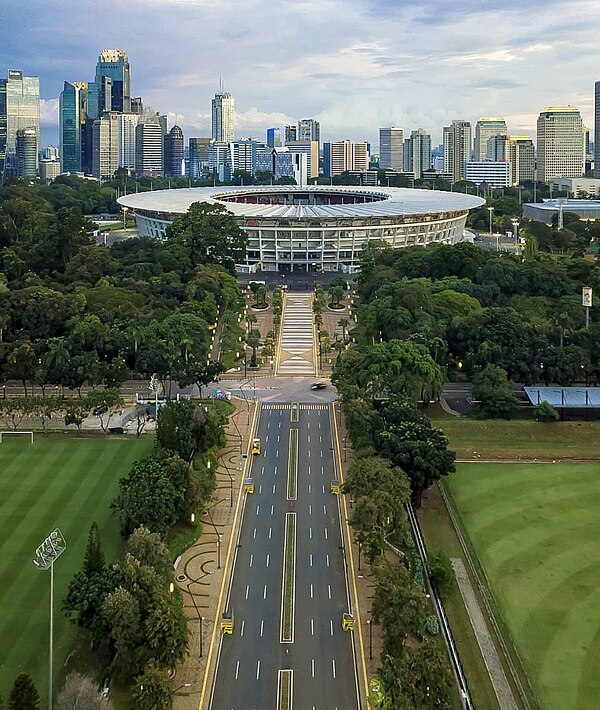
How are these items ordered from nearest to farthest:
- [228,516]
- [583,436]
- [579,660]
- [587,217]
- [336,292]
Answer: [579,660] < [228,516] < [583,436] < [336,292] < [587,217]

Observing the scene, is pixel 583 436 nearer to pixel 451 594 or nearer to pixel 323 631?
pixel 451 594

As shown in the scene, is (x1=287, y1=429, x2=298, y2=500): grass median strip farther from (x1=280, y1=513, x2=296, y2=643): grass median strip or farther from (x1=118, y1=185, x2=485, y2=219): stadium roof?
(x1=118, y1=185, x2=485, y2=219): stadium roof

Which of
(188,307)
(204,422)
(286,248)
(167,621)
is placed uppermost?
(286,248)

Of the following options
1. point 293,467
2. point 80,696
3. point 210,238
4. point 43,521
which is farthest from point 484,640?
point 210,238

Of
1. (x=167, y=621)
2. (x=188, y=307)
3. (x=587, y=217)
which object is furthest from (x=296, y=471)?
(x=587, y=217)

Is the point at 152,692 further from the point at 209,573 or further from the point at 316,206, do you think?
the point at 316,206

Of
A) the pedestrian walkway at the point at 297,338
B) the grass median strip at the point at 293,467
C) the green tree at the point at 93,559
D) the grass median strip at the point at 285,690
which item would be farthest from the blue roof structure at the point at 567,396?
the green tree at the point at 93,559

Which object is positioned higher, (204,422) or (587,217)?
(587,217)

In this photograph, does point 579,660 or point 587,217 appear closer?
point 579,660
